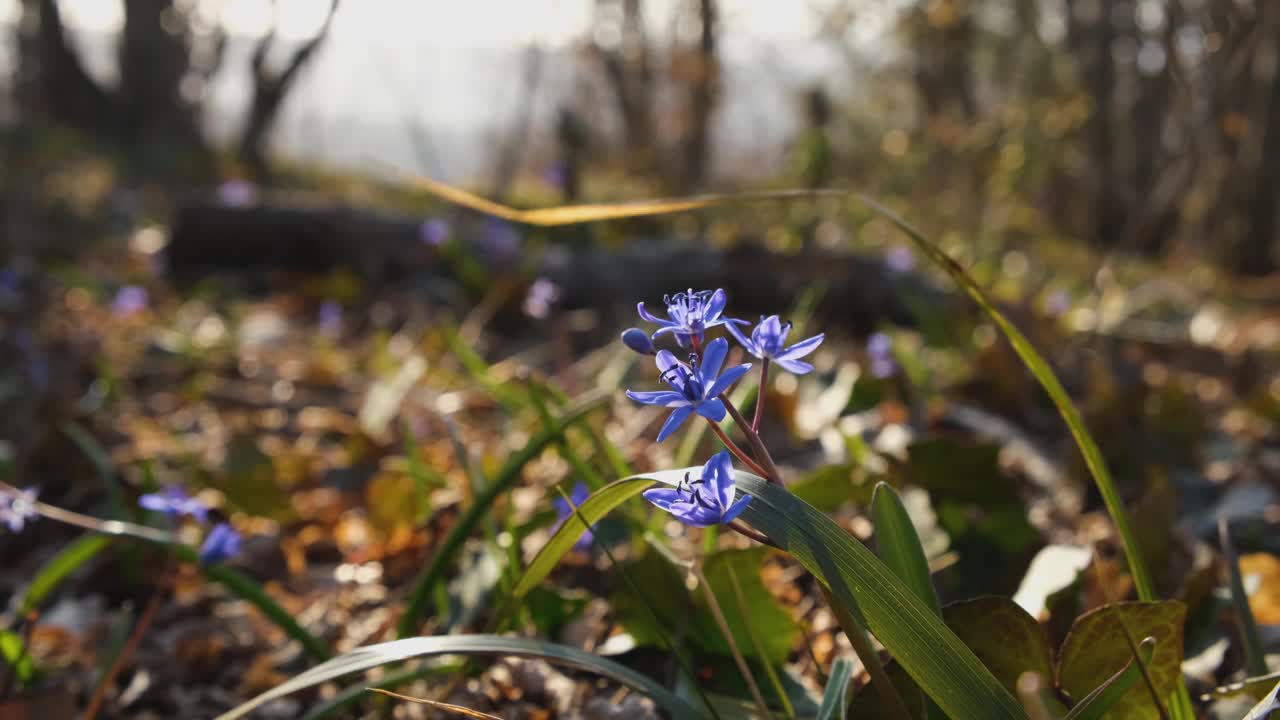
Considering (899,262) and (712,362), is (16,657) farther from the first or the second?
(899,262)

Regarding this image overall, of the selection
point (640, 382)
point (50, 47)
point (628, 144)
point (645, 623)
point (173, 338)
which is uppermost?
point (50, 47)

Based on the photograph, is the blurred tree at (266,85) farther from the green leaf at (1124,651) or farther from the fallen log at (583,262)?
the green leaf at (1124,651)

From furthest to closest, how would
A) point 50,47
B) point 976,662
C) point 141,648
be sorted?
point 50,47 < point 141,648 < point 976,662

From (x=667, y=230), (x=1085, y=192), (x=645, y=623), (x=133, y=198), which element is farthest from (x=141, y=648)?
(x=1085, y=192)

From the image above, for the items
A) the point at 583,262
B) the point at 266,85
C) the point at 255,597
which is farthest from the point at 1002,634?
the point at 266,85

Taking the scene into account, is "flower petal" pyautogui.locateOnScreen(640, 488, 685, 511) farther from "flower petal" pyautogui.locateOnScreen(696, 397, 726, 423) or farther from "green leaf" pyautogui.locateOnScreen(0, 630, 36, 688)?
"green leaf" pyautogui.locateOnScreen(0, 630, 36, 688)

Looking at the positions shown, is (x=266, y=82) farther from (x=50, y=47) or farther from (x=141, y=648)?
(x=50, y=47)

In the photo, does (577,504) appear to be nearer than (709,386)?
No

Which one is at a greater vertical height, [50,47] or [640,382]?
[50,47]
